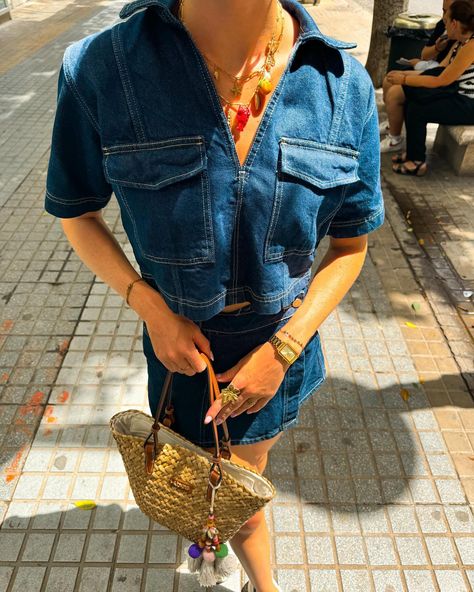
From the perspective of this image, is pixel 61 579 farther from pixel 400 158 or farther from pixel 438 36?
pixel 438 36

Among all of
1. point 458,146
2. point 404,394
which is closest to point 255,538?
point 404,394

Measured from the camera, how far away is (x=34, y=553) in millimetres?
2357

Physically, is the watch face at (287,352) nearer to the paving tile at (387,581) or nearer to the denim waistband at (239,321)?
the denim waistband at (239,321)

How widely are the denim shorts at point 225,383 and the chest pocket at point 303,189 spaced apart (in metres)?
0.24

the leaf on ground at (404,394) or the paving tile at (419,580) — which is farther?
the leaf on ground at (404,394)

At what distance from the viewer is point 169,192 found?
116 cm

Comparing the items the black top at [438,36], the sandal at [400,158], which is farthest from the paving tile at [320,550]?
the black top at [438,36]

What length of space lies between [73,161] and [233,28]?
1.62 ft

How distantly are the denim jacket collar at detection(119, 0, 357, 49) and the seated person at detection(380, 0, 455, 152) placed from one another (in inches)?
204

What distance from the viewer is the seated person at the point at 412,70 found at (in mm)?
5730

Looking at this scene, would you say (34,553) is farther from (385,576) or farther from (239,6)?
(239,6)

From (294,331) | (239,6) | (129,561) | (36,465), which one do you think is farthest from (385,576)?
(239,6)

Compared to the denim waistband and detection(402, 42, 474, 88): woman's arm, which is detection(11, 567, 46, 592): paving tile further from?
detection(402, 42, 474, 88): woman's arm

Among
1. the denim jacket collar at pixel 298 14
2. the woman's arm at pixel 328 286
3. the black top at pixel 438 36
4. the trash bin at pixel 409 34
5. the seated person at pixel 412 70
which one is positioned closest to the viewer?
the denim jacket collar at pixel 298 14
